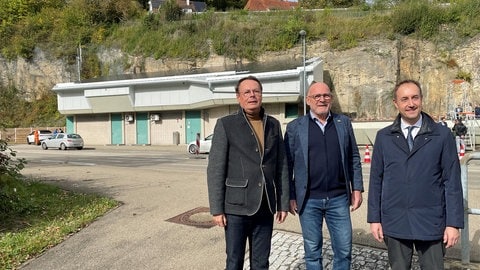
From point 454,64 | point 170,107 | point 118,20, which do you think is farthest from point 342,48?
point 118,20

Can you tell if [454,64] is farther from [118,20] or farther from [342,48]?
[118,20]

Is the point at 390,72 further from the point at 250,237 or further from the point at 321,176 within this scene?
the point at 250,237

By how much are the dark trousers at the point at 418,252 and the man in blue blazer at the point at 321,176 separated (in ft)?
1.98

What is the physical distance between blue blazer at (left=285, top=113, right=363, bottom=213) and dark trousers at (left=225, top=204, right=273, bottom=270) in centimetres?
40

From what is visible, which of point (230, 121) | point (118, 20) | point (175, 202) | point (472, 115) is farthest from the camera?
point (118, 20)

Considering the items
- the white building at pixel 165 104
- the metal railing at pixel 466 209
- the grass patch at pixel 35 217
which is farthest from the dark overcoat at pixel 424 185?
the white building at pixel 165 104

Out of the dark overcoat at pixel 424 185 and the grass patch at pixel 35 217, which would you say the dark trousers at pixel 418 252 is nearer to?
the dark overcoat at pixel 424 185

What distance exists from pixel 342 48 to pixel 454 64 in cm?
904

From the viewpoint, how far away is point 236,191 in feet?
11.3

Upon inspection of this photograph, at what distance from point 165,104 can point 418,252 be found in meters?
32.7

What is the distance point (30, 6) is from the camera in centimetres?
6094

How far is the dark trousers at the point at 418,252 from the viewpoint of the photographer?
3057 millimetres

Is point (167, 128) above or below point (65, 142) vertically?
above

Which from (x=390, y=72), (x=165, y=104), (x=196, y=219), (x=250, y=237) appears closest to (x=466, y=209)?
(x=250, y=237)
